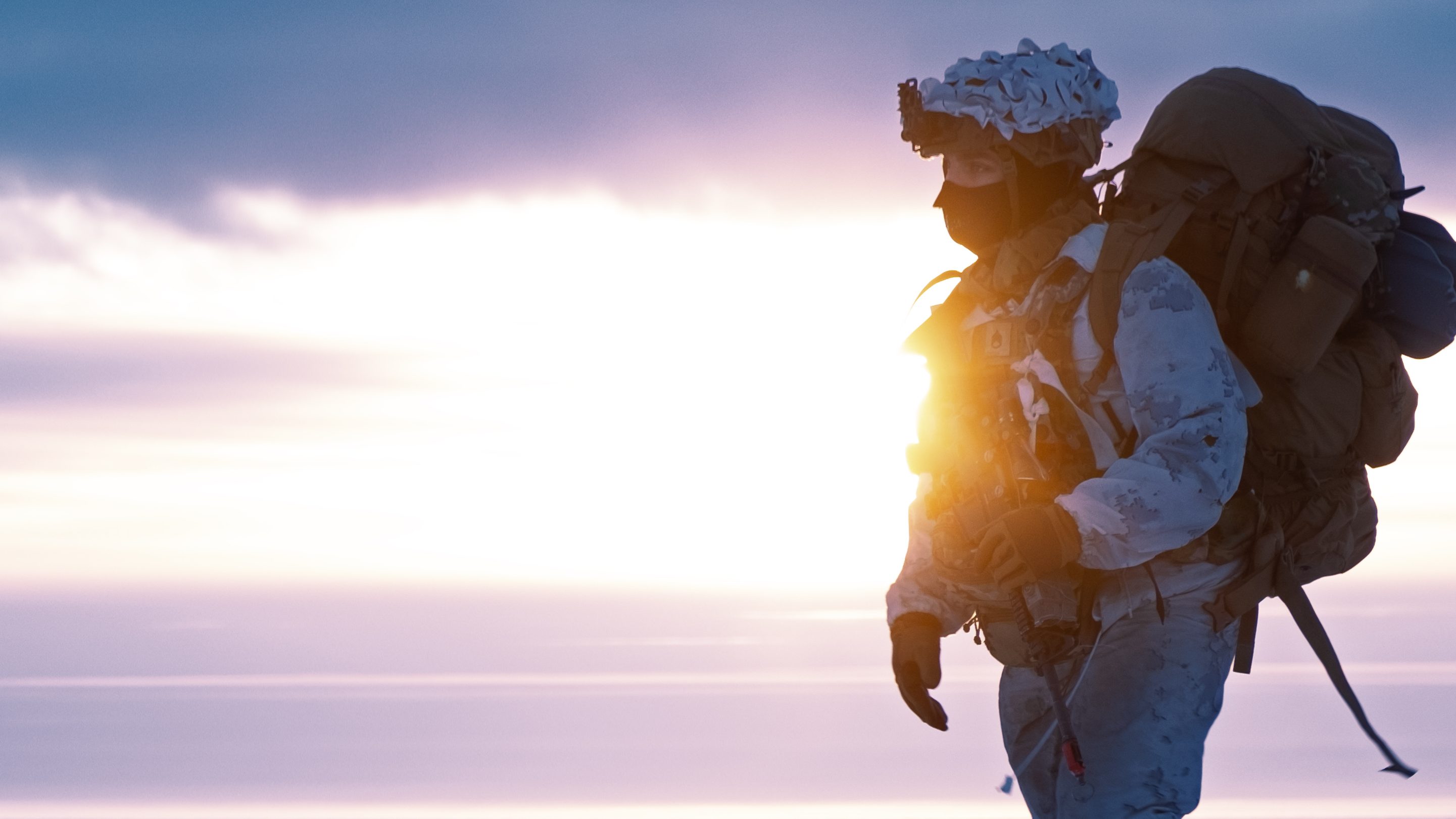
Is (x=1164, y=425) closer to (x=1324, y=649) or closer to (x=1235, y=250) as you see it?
(x=1235, y=250)

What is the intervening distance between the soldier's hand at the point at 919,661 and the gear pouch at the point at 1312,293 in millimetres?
1204

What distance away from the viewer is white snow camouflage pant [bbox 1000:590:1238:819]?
12.8 feet

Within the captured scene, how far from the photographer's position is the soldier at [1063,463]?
12.1ft

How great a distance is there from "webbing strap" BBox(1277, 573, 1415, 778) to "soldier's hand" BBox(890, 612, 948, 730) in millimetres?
915

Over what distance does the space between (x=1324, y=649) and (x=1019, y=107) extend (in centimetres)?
157

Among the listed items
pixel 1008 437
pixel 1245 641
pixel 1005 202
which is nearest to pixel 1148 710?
pixel 1245 641

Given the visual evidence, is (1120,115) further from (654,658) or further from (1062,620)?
(654,658)

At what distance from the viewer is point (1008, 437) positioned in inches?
158

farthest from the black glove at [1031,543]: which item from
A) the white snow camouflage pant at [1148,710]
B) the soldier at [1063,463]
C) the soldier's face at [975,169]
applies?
the soldier's face at [975,169]

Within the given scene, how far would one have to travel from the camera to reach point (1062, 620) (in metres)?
3.99

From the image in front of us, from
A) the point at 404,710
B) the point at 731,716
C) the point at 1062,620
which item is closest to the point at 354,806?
the point at 731,716

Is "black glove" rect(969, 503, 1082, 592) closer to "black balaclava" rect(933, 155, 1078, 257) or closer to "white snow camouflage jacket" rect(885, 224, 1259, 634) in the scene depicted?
"white snow camouflage jacket" rect(885, 224, 1259, 634)

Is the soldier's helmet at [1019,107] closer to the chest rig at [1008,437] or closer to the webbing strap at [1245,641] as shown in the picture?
the chest rig at [1008,437]

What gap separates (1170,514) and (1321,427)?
0.52 m
